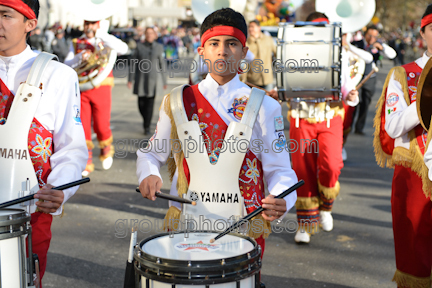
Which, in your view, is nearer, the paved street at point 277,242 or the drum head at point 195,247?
the drum head at point 195,247

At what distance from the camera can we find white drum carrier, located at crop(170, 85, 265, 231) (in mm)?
2912

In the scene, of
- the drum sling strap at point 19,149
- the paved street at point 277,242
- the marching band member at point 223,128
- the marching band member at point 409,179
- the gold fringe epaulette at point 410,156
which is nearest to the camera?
the drum sling strap at point 19,149

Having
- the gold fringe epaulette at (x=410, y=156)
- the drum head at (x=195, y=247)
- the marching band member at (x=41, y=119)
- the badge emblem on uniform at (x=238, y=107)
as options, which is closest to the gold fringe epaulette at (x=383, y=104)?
the gold fringe epaulette at (x=410, y=156)

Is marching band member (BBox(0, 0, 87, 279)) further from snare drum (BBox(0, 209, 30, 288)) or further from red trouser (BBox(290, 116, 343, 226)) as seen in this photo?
red trouser (BBox(290, 116, 343, 226))

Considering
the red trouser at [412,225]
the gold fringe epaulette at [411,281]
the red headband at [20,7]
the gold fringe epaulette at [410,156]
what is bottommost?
the gold fringe epaulette at [411,281]

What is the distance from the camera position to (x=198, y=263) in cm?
216

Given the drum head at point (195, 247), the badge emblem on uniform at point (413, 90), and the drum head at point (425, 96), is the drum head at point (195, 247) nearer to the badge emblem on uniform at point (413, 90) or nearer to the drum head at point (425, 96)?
the drum head at point (425, 96)

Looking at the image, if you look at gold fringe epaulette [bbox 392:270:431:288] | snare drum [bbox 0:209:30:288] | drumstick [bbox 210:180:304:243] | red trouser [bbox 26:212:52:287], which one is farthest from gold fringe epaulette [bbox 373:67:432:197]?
snare drum [bbox 0:209:30:288]

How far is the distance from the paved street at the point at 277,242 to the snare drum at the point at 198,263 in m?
2.06

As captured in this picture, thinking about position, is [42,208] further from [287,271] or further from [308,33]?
[308,33]

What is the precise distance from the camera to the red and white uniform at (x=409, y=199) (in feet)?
11.8

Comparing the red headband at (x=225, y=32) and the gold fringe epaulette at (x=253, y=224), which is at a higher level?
the red headband at (x=225, y=32)

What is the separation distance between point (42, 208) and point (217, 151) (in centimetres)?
89

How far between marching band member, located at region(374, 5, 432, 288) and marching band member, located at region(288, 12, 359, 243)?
175 centimetres
